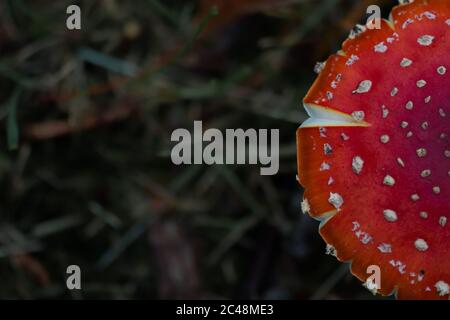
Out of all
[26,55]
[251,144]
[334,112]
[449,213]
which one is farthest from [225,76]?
[449,213]

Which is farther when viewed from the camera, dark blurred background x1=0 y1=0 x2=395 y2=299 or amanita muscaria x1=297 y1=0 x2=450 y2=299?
dark blurred background x1=0 y1=0 x2=395 y2=299

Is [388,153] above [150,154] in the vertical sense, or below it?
below

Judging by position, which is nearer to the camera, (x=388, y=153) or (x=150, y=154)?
(x=388, y=153)

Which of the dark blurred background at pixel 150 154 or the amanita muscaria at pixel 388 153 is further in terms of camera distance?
the dark blurred background at pixel 150 154
